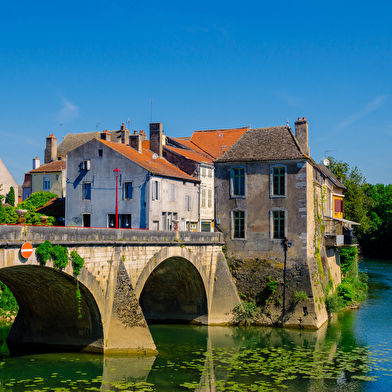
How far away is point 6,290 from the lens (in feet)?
91.0

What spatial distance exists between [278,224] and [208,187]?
12.3 meters

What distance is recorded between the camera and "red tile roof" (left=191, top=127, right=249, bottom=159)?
1783 inches

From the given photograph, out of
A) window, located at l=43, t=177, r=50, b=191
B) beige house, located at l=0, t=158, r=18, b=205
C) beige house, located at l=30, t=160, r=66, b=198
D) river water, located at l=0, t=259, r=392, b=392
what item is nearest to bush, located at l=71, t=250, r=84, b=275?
river water, located at l=0, t=259, r=392, b=392

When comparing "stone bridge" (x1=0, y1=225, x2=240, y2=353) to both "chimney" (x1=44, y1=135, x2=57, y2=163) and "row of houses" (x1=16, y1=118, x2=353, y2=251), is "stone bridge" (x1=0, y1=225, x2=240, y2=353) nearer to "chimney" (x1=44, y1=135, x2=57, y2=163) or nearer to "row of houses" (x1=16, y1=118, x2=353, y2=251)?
"row of houses" (x1=16, y1=118, x2=353, y2=251)

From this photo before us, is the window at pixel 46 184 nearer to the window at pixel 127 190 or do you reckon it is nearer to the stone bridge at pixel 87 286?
the window at pixel 127 190

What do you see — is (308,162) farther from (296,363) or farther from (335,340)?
(296,363)

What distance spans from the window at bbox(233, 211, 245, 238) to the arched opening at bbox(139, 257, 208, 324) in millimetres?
4146

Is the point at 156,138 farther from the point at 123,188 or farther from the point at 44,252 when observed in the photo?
the point at 44,252

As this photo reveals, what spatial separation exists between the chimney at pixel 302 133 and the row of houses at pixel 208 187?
2.4 inches

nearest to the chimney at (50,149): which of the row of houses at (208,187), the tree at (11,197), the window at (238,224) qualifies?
the tree at (11,197)

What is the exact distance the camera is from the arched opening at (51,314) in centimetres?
1838

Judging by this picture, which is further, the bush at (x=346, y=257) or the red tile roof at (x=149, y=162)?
the bush at (x=346, y=257)

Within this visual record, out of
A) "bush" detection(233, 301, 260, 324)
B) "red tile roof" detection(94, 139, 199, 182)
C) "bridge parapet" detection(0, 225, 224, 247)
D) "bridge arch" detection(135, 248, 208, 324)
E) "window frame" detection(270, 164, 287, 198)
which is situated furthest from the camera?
"red tile roof" detection(94, 139, 199, 182)

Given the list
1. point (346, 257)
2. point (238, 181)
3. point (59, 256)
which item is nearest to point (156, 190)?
point (238, 181)
